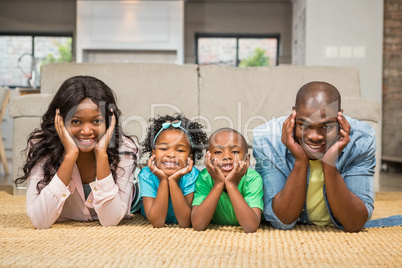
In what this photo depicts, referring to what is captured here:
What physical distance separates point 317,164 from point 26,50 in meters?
7.00

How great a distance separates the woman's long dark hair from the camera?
1519 millimetres

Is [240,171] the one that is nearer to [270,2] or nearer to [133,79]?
[133,79]

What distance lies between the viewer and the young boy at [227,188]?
1.42m

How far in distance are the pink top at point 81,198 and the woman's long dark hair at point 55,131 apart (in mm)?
26

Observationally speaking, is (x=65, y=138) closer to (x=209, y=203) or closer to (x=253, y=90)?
(x=209, y=203)

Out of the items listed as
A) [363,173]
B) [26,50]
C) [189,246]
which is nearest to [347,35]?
[363,173]

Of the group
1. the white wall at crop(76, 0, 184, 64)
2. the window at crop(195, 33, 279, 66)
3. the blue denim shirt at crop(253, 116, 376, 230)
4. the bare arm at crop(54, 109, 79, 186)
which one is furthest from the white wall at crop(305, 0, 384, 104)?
the bare arm at crop(54, 109, 79, 186)

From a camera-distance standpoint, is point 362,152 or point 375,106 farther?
point 375,106

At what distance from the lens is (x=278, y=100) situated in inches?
107

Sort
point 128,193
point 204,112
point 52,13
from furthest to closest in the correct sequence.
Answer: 1. point 52,13
2. point 204,112
3. point 128,193

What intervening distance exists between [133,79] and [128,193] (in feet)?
4.04

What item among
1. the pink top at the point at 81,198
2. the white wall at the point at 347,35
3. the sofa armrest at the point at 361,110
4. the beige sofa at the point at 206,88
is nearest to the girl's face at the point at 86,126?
the pink top at the point at 81,198

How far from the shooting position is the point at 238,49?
7.68 m

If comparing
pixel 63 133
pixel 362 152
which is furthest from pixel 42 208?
pixel 362 152
